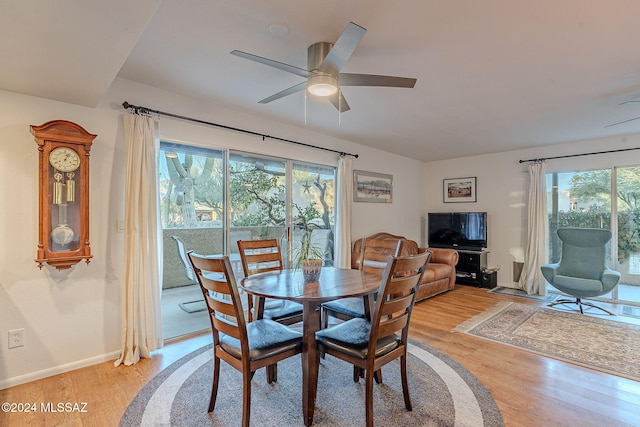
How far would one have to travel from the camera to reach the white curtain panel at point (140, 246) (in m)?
2.70

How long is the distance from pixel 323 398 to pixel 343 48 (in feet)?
7.49

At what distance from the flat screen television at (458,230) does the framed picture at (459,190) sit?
1.54 ft

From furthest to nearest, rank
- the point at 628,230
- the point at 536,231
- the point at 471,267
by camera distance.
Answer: the point at 471,267 < the point at 536,231 < the point at 628,230

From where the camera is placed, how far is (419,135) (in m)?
4.70

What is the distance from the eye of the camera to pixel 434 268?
16.3ft

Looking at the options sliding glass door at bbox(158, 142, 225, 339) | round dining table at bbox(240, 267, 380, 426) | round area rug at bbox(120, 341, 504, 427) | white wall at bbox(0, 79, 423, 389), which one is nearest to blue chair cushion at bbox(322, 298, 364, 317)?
round dining table at bbox(240, 267, 380, 426)

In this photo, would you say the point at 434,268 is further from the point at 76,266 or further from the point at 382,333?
the point at 76,266

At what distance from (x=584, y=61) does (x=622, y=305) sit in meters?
4.10

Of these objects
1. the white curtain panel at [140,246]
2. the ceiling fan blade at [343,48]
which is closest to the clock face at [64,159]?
the white curtain panel at [140,246]

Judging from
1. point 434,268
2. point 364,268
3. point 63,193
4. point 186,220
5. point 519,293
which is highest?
point 63,193

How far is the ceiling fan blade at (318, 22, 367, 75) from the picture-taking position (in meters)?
1.61

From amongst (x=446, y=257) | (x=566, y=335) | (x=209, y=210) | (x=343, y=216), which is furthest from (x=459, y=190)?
(x=209, y=210)

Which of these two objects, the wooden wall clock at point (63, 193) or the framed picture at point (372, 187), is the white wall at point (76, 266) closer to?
the wooden wall clock at point (63, 193)

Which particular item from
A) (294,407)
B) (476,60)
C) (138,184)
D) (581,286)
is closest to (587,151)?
(581,286)
